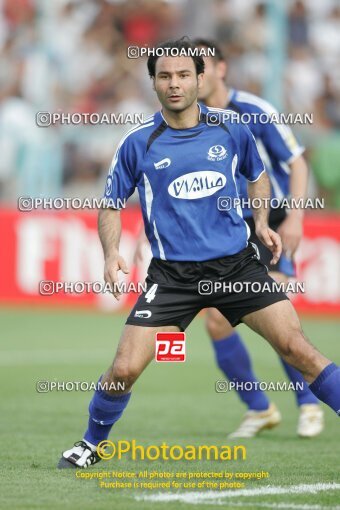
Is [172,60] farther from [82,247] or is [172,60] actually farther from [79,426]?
[82,247]

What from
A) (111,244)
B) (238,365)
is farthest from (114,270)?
(238,365)

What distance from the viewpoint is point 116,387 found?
6.13 metres

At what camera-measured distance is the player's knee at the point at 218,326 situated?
8227mm

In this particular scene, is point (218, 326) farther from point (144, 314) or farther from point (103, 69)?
point (103, 69)

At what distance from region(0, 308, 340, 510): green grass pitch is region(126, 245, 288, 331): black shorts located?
0.91m

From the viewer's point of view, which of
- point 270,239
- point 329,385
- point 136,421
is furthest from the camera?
point 136,421

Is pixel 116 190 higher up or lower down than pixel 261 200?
higher up

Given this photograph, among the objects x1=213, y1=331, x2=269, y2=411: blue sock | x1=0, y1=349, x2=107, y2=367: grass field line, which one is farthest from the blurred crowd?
x1=213, y1=331, x2=269, y2=411: blue sock

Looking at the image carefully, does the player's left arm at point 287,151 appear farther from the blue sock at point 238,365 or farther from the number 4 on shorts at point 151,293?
the number 4 on shorts at point 151,293

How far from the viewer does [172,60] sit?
6098 millimetres

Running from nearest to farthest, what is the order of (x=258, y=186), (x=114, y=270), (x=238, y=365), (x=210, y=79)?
(x=114, y=270), (x=258, y=186), (x=210, y=79), (x=238, y=365)

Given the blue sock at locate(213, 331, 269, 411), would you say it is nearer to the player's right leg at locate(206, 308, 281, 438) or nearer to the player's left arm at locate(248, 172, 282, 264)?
the player's right leg at locate(206, 308, 281, 438)

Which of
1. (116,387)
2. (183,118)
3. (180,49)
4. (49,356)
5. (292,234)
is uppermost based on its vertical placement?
(180,49)

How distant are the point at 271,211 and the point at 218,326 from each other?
36.0 inches
